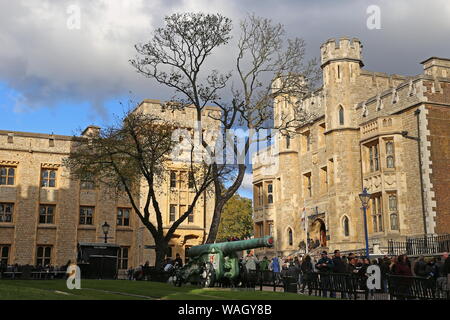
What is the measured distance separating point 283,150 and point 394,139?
11078mm

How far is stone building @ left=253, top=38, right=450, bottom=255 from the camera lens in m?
29.6

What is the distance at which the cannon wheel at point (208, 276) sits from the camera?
1728cm

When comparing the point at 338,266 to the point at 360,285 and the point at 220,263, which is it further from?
the point at 220,263

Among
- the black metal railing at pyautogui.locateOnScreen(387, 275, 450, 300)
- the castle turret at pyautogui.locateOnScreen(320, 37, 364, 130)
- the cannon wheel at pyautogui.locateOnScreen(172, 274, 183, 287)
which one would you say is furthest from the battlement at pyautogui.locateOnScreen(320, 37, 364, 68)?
the black metal railing at pyautogui.locateOnScreen(387, 275, 450, 300)

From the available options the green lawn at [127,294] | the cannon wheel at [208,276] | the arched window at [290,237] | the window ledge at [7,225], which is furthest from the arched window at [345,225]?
the window ledge at [7,225]

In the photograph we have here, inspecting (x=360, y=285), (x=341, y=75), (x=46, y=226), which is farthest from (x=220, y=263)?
(x=46, y=226)

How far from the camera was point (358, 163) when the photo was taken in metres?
33.9

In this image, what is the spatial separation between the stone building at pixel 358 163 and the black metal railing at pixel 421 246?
4.26ft

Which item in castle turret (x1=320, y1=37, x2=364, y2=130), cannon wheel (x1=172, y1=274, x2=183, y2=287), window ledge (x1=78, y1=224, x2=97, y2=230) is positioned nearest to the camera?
cannon wheel (x1=172, y1=274, x2=183, y2=287)

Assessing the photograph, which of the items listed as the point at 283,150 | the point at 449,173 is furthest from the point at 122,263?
the point at 449,173

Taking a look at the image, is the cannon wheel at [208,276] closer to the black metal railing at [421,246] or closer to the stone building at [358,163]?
the black metal railing at [421,246]

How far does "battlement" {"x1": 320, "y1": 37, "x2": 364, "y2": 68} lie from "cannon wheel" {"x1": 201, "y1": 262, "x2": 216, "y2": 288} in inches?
853

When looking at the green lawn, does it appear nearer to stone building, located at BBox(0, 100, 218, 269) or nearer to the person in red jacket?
the person in red jacket

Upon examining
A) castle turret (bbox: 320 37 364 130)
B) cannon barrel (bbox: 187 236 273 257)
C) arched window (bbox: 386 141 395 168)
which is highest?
castle turret (bbox: 320 37 364 130)
